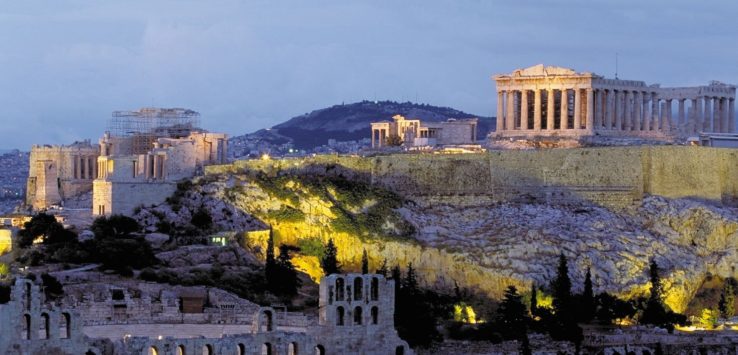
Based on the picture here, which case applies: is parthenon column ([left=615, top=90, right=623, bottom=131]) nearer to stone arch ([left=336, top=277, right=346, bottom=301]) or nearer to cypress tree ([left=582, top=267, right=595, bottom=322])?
cypress tree ([left=582, top=267, right=595, bottom=322])

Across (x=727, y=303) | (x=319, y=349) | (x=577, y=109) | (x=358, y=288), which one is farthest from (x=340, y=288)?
(x=577, y=109)

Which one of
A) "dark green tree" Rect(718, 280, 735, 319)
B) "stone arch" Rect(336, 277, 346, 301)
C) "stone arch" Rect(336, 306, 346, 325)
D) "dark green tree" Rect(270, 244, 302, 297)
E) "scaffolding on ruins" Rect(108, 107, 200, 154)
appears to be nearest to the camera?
"stone arch" Rect(336, 277, 346, 301)

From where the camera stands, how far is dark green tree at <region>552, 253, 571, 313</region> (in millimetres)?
78688

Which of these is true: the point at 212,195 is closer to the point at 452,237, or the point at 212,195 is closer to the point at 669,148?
the point at 452,237

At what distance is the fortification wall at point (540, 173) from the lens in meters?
96.2

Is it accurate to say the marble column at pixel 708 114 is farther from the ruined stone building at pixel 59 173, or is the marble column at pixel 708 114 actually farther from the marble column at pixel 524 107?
the ruined stone building at pixel 59 173

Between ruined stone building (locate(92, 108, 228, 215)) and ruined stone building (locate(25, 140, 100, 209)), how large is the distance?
2.76 ft

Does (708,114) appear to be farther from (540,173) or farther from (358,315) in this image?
(358,315)

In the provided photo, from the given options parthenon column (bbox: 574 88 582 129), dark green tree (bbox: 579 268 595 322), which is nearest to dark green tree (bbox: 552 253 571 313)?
dark green tree (bbox: 579 268 595 322)

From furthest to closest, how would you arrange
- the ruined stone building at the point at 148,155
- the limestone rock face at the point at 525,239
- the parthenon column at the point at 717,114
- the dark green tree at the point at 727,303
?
the parthenon column at the point at 717,114 → the ruined stone building at the point at 148,155 → the limestone rock face at the point at 525,239 → the dark green tree at the point at 727,303

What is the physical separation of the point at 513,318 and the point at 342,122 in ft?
373

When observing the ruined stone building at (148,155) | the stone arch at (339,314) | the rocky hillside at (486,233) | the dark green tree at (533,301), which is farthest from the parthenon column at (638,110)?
the stone arch at (339,314)

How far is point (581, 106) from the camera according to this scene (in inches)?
4235

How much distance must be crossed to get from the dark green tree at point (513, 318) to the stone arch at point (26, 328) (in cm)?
2256
